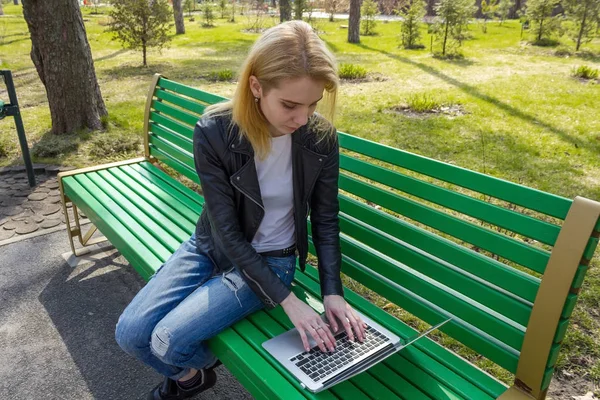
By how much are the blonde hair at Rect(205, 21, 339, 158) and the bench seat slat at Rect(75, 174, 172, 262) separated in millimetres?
973

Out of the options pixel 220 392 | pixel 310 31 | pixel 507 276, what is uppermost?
pixel 310 31

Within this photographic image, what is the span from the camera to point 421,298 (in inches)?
81.6

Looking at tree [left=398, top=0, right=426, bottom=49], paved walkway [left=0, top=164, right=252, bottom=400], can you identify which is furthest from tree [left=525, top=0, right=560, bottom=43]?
paved walkway [left=0, top=164, right=252, bottom=400]

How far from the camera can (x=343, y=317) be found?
1.92 m

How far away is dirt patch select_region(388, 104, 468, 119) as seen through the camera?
7074 millimetres

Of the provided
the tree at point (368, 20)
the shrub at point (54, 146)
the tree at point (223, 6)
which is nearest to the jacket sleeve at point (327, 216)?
the shrub at point (54, 146)

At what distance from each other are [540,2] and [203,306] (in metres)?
15.2

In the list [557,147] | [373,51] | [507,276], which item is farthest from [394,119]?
[373,51]

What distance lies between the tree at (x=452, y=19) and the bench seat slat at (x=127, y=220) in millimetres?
11330

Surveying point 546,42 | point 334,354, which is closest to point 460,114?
point 334,354

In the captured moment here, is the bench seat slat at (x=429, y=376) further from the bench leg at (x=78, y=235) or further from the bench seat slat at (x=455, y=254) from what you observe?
the bench leg at (x=78, y=235)

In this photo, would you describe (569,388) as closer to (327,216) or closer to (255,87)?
(327,216)

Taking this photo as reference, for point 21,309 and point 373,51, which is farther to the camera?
point 373,51

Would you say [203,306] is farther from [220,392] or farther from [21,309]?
[21,309]
